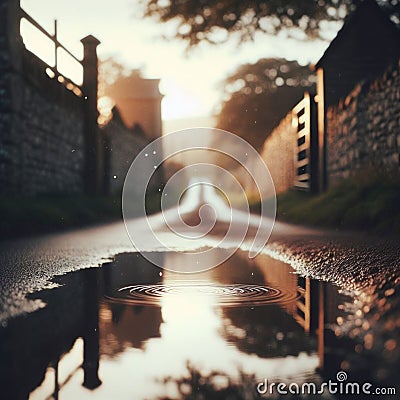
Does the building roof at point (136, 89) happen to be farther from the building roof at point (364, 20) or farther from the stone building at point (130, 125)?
the building roof at point (364, 20)

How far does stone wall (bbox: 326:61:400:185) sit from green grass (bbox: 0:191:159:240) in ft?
17.9

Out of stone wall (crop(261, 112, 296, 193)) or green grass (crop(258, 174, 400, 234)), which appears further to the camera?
stone wall (crop(261, 112, 296, 193))

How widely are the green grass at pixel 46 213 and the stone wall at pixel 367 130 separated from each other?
5441 mm

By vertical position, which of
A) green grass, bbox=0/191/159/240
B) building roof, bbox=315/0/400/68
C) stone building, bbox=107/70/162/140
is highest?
stone building, bbox=107/70/162/140

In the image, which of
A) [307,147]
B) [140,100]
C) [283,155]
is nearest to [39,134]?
[307,147]

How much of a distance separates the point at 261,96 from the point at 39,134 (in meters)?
31.6

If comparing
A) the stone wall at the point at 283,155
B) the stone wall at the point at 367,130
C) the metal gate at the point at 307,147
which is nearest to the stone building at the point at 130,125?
the stone wall at the point at 283,155

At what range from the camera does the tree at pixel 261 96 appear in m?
42.7

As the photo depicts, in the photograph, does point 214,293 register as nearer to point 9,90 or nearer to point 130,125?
point 9,90

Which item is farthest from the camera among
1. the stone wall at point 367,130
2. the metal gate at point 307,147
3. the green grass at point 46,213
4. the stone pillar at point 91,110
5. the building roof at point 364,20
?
the stone pillar at point 91,110

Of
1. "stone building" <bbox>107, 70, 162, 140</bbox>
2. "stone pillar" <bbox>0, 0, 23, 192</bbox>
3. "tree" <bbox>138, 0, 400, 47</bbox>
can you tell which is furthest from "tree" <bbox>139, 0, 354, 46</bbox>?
"stone building" <bbox>107, 70, 162, 140</bbox>

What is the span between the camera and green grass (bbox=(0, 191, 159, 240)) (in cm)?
1055

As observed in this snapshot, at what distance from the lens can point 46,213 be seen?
12.3m

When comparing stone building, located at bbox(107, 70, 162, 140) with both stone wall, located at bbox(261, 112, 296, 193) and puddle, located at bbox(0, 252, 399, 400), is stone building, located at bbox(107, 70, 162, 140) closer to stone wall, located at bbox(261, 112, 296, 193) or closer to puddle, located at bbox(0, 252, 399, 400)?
stone wall, located at bbox(261, 112, 296, 193)
